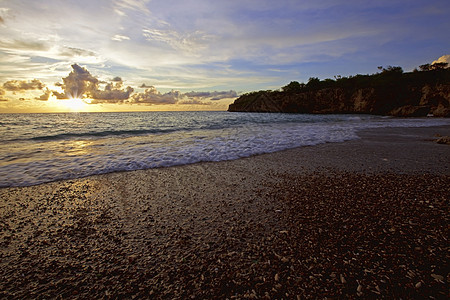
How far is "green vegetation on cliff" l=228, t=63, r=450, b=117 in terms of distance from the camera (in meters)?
39.9

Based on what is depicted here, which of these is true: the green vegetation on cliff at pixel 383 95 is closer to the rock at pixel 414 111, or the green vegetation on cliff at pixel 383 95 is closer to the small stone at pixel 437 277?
the rock at pixel 414 111

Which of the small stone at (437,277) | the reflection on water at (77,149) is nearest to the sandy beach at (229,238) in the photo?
the small stone at (437,277)

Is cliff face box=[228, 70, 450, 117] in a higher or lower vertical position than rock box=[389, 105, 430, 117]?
higher

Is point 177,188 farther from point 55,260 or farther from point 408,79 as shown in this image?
point 408,79

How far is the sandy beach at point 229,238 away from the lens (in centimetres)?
164

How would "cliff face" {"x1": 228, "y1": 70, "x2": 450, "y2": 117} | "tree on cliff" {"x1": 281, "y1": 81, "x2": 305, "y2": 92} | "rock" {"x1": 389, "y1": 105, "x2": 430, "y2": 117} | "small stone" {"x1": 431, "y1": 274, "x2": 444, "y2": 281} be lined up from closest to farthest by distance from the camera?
1. "small stone" {"x1": 431, "y1": 274, "x2": 444, "y2": 281}
2. "rock" {"x1": 389, "y1": 105, "x2": 430, "y2": 117}
3. "cliff face" {"x1": 228, "y1": 70, "x2": 450, "y2": 117}
4. "tree on cliff" {"x1": 281, "y1": 81, "x2": 305, "y2": 92}

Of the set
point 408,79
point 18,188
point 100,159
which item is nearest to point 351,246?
point 18,188

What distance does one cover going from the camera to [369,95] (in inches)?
2003

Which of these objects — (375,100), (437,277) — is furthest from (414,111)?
(437,277)

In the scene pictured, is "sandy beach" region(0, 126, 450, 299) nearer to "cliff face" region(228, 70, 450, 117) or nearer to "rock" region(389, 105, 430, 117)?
"rock" region(389, 105, 430, 117)

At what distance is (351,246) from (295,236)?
56 centimetres

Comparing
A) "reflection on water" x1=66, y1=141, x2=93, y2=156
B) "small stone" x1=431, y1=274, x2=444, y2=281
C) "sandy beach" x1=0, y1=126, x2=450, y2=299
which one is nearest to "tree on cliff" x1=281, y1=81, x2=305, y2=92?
"reflection on water" x1=66, y1=141, x2=93, y2=156

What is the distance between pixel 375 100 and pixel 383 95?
2.03 meters

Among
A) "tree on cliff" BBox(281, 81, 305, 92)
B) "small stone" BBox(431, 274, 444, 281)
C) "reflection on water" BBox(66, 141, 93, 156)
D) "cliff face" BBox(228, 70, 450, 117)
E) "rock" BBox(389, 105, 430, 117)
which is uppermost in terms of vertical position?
"tree on cliff" BBox(281, 81, 305, 92)
